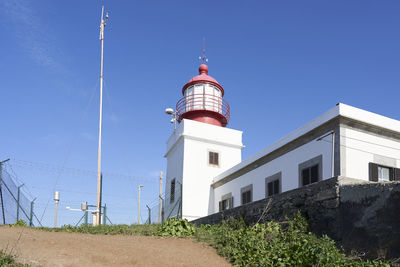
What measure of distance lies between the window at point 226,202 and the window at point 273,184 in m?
2.85

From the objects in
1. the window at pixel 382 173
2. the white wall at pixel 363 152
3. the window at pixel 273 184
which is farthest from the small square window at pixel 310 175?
the window at pixel 382 173

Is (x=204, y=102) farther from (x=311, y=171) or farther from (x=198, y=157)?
(x=311, y=171)

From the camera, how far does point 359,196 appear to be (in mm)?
7945

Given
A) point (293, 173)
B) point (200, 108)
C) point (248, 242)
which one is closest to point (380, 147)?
point (293, 173)

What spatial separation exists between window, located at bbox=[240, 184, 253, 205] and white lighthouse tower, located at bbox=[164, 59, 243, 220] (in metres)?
2.67

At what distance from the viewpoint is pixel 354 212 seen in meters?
7.98

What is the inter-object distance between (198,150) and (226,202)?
2987 mm

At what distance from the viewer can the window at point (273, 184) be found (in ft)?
47.1

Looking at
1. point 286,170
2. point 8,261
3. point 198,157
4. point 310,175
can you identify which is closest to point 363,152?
point 310,175

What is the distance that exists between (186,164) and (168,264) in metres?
11.6

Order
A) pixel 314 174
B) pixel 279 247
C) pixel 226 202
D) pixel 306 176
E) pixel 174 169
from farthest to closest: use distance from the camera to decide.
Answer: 1. pixel 174 169
2. pixel 226 202
3. pixel 306 176
4. pixel 314 174
5. pixel 279 247

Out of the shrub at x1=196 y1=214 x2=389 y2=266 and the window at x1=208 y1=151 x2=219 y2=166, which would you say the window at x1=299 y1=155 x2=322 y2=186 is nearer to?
the shrub at x1=196 y1=214 x2=389 y2=266

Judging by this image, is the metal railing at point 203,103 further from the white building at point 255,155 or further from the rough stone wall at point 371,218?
the rough stone wall at point 371,218

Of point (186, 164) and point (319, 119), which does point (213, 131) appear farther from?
point (319, 119)
